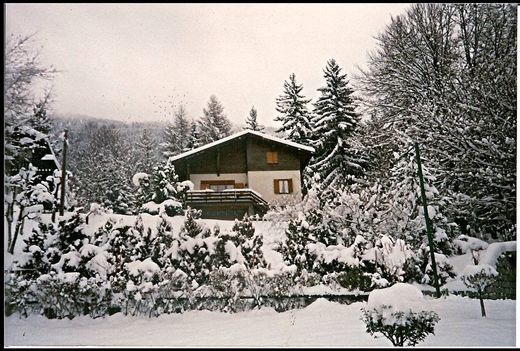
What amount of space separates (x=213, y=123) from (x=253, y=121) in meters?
0.42

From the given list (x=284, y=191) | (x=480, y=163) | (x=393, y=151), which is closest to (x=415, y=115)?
(x=393, y=151)

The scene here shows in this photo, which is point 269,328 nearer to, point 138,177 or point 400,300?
point 400,300

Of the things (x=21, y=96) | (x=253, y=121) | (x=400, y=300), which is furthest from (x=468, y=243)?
(x=21, y=96)

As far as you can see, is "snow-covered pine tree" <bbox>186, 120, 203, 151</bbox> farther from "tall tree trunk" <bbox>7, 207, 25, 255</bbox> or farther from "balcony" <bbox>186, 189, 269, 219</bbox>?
"tall tree trunk" <bbox>7, 207, 25, 255</bbox>

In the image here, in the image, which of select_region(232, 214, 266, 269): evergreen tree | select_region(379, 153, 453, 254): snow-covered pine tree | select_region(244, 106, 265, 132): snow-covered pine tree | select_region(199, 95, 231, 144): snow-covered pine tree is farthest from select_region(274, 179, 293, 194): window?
select_region(379, 153, 453, 254): snow-covered pine tree

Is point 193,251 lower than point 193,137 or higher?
lower

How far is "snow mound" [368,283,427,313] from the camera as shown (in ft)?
10.8

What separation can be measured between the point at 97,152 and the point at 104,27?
127cm

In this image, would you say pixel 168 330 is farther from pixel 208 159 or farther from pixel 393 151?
pixel 393 151

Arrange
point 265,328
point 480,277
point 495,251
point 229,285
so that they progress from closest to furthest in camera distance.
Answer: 1. point 480,277
2. point 265,328
3. point 495,251
4. point 229,285

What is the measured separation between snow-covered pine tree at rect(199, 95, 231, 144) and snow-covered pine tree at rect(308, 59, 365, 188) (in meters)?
0.92

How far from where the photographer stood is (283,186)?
459 cm

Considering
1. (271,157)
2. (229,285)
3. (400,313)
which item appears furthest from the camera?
(271,157)

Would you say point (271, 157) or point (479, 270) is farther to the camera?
point (271, 157)
